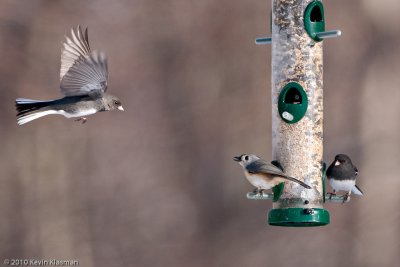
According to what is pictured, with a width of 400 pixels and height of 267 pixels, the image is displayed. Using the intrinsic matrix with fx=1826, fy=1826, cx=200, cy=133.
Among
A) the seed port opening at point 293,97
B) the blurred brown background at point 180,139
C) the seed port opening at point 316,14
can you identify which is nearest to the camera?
the seed port opening at point 293,97

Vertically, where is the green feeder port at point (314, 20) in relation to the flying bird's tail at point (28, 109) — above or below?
above

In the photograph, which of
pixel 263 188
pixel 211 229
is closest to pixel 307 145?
pixel 263 188

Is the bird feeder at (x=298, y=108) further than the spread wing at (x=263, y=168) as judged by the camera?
Yes

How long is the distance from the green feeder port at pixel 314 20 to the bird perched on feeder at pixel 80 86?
5.32 ft

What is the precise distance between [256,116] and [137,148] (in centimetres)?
142

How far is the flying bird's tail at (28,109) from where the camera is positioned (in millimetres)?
14172

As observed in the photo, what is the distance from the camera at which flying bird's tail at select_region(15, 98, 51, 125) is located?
1417 cm

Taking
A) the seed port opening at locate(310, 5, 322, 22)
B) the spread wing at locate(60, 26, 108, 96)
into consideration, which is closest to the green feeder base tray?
the seed port opening at locate(310, 5, 322, 22)

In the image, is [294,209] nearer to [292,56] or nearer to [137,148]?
[292,56]

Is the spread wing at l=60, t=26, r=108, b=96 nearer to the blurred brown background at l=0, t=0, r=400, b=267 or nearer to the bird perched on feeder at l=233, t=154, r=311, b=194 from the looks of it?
the bird perched on feeder at l=233, t=154, r=311, b=194

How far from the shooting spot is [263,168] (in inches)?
551

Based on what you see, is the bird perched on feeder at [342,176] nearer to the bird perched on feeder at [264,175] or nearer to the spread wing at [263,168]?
the bird perched on feeder at [264,175]

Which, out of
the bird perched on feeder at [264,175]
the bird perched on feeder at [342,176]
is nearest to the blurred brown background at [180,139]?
the bird perched on feeder at [342,176]

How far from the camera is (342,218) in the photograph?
20641mm
